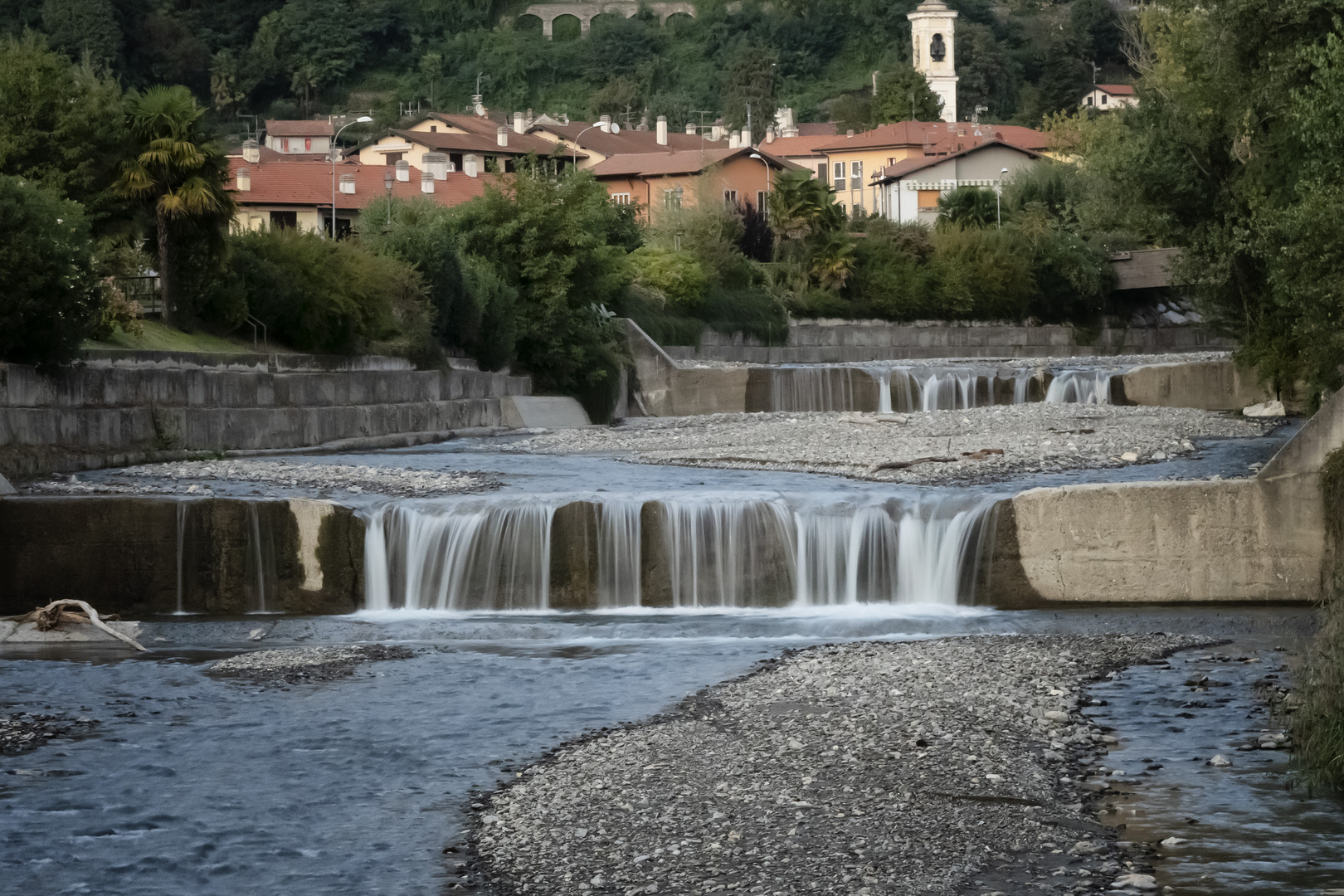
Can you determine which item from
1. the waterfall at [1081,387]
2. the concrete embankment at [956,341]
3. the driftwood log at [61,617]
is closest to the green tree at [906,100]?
the concrete embankment at [956,341]

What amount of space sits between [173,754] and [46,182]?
2235 cm

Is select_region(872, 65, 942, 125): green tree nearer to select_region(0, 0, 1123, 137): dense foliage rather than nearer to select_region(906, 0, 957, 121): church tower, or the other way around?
select_region(0, 0, 1123, 137): dense foliage

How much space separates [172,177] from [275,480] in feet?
34.6

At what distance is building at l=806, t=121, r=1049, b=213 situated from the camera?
102938mm

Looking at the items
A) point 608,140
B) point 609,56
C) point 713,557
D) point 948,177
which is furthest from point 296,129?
point 713,557

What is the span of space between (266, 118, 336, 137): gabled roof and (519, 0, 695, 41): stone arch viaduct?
43954 millimetres

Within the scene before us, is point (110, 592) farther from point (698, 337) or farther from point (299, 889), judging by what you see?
point (698, 337)

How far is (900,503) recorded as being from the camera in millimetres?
20469

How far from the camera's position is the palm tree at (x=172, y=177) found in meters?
33.1

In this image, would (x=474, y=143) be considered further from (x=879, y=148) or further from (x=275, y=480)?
(x=275, y=480)

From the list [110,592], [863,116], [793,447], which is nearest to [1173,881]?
[110,592]

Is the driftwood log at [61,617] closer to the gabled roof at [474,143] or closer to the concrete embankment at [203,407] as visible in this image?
the concrete embankment at [203,407]

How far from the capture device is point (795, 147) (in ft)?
368

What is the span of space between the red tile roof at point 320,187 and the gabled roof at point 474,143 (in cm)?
1298
